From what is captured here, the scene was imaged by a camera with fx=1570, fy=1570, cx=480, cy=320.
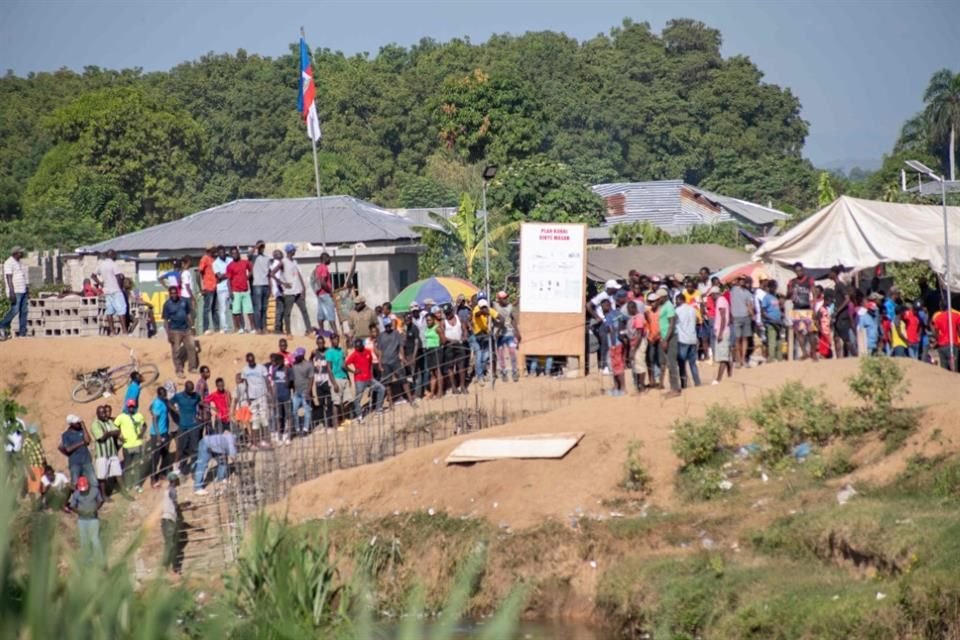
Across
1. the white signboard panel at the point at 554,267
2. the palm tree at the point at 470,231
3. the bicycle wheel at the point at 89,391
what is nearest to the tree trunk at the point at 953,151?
the palm tree at the point at 470,231

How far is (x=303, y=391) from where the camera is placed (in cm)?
2078

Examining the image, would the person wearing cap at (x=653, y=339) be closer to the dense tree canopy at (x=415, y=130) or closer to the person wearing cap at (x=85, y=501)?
the person wearing cap at (x=85, y=501)

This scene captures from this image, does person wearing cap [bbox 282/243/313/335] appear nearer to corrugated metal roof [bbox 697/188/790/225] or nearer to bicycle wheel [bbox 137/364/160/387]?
bicycle wheel [bbox 137/364/160/387]

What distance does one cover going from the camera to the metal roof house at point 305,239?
98.0 feet

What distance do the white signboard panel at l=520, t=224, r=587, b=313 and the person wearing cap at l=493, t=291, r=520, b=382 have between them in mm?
377

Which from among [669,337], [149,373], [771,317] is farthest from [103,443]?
[771,317]

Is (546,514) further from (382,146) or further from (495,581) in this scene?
(382,146)

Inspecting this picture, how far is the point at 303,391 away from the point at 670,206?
41.1 metres

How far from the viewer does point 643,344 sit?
20.3 meters

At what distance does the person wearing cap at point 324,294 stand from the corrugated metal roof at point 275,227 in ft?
23.8

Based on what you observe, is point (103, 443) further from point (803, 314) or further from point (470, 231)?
point (470, 231)

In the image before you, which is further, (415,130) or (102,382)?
(415,130)

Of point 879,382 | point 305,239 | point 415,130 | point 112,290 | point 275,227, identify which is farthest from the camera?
point 415,130

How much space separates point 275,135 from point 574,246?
59.6 metres
